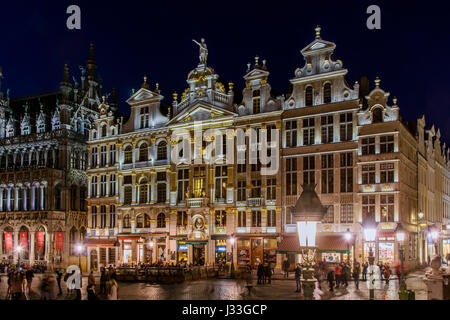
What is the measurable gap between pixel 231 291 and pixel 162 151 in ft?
81.6

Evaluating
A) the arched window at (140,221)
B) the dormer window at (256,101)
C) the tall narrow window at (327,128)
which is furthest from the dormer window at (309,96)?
the arched window at (140,221)

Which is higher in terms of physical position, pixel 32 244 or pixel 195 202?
pixel 195 202

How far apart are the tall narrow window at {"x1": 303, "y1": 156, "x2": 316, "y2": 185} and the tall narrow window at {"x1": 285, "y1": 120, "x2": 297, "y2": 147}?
182 cm

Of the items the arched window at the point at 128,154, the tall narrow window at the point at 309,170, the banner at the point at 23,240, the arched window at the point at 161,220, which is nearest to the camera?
the tall narrow window at the point at 309,170

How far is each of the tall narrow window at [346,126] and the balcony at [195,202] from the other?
13.9 meters

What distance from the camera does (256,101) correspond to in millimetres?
50281

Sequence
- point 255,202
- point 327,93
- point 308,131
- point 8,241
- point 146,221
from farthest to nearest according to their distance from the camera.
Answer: point 8,241, point 146,221, point 255,202, point 308,131, point 327,93

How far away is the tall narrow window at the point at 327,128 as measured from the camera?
46125 millimetres

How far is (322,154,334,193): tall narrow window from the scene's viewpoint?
150 ft

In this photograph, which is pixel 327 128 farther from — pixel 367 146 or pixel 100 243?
pixel 100 243

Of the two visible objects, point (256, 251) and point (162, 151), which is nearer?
point (256, 251)

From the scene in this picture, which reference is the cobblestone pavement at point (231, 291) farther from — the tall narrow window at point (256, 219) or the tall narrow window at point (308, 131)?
the tall narrow window at point (308, 131)

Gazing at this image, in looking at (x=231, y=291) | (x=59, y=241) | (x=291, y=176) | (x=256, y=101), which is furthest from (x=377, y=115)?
(x=59, y=241)
